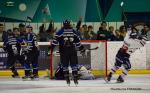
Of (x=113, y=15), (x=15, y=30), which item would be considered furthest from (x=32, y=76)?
(x=113, y=15)

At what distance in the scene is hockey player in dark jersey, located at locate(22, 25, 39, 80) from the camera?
1508 cm

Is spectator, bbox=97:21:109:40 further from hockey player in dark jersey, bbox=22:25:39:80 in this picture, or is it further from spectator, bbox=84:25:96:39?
hockey player in dark jersey, bbox=22:25:39:80

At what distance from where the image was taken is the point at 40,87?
13164 millimetres

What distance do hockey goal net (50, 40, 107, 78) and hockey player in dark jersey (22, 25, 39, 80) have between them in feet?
1.89

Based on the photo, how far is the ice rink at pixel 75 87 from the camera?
12219 mm

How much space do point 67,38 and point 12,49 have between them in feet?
10.3

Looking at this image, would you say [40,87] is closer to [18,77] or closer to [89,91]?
[89,91]

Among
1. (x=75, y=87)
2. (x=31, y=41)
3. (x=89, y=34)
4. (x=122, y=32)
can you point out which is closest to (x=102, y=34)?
(x=89, y=34)

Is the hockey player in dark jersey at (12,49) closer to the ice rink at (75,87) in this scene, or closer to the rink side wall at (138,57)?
the ice rink at (75,87)

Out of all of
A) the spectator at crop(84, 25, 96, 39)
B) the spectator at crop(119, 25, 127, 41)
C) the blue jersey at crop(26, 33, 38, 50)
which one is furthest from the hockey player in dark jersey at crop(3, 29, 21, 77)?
the spectator at crop(119, 25, 127, 41)

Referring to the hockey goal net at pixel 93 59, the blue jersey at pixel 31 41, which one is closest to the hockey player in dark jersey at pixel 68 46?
the blue jersey at pixel 31 41

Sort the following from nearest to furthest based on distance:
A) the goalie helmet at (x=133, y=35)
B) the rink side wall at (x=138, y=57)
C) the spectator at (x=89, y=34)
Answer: the goalie helmet at (x=133, y=35)
the rink side wall at (x=138, y=57)
the spectator at (x=89, y=34)

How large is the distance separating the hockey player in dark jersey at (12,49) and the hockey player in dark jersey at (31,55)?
0.59 m

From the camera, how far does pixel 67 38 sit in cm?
1338
